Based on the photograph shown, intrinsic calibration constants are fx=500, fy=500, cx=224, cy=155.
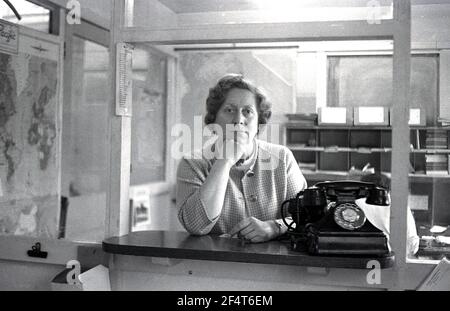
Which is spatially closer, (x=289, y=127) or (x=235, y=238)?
(x=235, y=238)

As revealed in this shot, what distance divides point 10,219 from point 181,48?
9.28 feet

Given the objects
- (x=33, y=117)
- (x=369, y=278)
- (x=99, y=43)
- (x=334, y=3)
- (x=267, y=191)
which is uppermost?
(x=99, y=43)

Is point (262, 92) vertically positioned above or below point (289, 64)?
below

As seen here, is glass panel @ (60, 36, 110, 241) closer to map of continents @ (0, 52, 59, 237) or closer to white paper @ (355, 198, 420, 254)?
map of continents @ (0, 52, 59, 237)

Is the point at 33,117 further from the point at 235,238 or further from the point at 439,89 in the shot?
the point at 439,89

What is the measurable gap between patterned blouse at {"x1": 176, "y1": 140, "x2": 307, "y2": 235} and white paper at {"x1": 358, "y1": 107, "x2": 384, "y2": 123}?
2.71 m

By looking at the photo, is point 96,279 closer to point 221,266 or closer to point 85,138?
point 221,266

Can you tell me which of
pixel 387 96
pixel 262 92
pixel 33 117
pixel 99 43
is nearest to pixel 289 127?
pixel 387 96

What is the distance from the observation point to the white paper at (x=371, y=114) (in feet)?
14.6

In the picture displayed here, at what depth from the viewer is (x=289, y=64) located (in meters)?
5.05

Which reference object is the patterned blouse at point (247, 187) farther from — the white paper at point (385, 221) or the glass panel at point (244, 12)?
the glass panel at point (244, 12)

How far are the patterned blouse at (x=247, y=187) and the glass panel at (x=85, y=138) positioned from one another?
205 cm

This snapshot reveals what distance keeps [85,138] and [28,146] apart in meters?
1.06

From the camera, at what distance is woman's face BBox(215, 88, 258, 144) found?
1.95 metres
